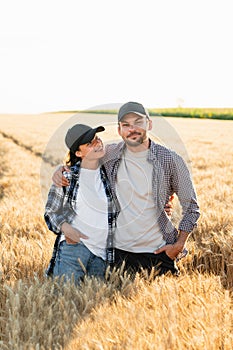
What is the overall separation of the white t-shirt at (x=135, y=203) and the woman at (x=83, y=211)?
0.24 ft

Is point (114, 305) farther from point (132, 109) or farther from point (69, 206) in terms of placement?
point (132, 109)

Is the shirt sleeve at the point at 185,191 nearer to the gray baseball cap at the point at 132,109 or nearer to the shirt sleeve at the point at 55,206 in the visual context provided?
the gray baseball cap at the point at 132,109

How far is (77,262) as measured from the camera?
3248mm

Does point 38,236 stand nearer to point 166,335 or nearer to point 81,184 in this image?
point 81,184

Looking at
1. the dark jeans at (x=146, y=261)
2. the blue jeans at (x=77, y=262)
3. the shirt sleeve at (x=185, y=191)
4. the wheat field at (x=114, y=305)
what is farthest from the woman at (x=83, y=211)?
the shirt sleeve at (x=185, y=191)

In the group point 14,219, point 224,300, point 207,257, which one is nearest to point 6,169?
point 14,219

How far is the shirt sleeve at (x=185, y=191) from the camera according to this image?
345 centimetres

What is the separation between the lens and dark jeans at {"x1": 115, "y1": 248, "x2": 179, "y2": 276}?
3412 mm

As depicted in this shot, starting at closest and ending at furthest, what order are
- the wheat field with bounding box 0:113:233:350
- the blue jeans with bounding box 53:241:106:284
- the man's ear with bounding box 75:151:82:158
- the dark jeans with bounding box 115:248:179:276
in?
the wheat field with bounding box 0:113:233:350
the blue jeans with bounding box 53:241:106:284
the man's ear with bounding box 75:151:82:158
the dark jeans with bounding box 115:248:179:276

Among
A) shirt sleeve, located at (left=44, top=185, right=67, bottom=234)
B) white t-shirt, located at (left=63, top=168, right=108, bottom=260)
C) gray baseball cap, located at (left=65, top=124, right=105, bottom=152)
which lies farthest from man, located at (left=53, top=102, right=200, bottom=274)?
shirt sleeve, located at (left=44, top=185, right=67, bottom=234)

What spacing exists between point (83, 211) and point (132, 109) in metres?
0.72

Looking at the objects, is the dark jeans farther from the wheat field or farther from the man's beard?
the man's beard

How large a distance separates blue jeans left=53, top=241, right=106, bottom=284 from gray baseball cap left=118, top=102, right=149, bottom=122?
A: 2.85ft

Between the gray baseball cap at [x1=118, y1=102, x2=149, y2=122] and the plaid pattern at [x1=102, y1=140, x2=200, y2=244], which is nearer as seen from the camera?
the gray baseball cap at [x1=118, y1=102, x2=149, y2=122]
